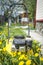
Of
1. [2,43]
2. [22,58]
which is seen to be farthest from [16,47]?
[22,58]

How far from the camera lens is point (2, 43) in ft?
11.7

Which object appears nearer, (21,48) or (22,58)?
(22,58)

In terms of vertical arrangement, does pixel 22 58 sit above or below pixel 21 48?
above

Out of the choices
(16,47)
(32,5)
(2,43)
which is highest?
(2,43)

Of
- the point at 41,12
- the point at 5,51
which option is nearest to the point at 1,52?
the point at 5,51

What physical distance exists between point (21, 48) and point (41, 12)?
1.93m

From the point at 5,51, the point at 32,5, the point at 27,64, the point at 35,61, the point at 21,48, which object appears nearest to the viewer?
the point at 27,64

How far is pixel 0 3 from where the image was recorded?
6.15m

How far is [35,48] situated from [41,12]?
8.06 ft

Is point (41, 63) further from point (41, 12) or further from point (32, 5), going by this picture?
point (32, 5)

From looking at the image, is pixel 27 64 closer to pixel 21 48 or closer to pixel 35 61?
pixel 35 61

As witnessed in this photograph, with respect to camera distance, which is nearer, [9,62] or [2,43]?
[9,62]

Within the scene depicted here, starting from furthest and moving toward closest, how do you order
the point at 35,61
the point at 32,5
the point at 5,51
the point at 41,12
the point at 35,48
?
the point at 32,5
the point at 41,12
the point at 35,48
the point at 5,51
the point at 35,61

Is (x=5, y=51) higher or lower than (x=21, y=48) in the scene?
higher
